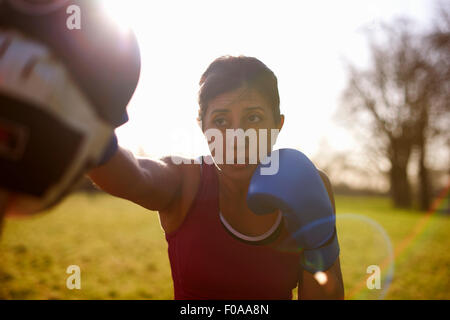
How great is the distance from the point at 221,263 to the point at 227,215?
0.19m

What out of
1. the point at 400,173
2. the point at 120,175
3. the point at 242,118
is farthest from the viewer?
the point at 400,173

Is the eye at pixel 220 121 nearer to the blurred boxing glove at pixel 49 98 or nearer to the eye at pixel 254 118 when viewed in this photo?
the eye at pixel 254 118

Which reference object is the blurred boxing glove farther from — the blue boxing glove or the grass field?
the grass field

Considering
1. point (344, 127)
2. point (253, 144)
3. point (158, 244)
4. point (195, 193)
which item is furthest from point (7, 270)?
point (344, 127)

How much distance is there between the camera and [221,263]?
4.14ft

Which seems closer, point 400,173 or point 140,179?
point 140,179

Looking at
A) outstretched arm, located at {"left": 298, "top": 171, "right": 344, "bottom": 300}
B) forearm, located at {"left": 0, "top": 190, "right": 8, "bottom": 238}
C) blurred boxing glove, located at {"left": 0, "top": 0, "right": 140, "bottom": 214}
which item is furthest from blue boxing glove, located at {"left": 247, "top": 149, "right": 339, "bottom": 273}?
forearm, located at {"left": 0, "top": 190, "right": 8, "bottom": 238}

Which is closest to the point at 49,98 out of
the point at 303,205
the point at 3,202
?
the point at 3,202

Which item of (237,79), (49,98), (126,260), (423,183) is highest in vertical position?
(237,79)

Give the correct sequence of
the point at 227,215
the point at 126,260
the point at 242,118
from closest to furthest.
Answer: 1. the point at 242,118
2. the point at 227,215
3. the point at 126,260

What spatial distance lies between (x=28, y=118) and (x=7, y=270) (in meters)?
4.56

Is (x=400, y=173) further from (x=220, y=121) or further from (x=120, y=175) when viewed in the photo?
(x=120, y=175)

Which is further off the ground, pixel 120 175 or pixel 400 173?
pixel 120 175
